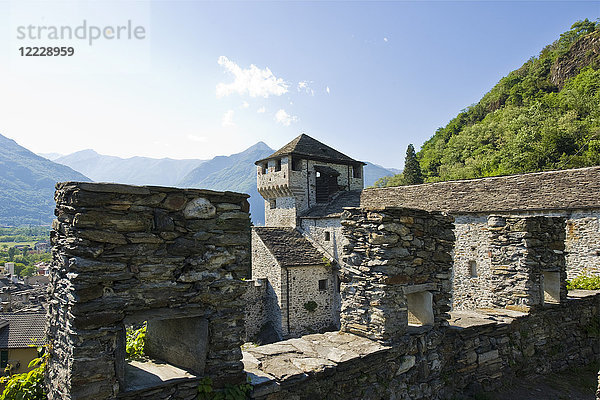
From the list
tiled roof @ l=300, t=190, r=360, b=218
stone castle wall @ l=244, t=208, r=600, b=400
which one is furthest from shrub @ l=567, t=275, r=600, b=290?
tiled roof @ l=300, t=190, r=360, b=218

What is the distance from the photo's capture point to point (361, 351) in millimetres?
4777

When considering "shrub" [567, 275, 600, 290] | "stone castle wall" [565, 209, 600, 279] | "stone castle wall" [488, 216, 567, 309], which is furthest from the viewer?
"stone castle wall" [565, 209, 600, 279]

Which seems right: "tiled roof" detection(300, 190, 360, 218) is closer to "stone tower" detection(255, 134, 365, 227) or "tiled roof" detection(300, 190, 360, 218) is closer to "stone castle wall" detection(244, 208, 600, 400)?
"stone tower" detection(255, 134, 365, 227)

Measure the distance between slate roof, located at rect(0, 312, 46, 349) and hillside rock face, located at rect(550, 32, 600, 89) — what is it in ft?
201

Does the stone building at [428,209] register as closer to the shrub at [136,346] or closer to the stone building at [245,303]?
the stone building at [245,303]

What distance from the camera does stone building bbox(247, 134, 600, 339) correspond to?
1541 centimetres

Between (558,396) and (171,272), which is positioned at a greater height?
(171,272)

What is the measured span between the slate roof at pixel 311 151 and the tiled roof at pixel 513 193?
916cm

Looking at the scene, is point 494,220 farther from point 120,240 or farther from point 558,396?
point 120,240

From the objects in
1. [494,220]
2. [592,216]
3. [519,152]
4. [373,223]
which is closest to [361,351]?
[373,223]

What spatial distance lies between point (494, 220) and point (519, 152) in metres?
33.2

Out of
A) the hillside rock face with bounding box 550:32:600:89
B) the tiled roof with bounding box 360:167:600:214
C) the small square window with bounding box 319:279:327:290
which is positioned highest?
the hillside rock face with bounding box 550:32:600:89

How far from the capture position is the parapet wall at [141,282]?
2.91m

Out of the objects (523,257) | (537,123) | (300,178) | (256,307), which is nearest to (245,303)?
(523,257)
